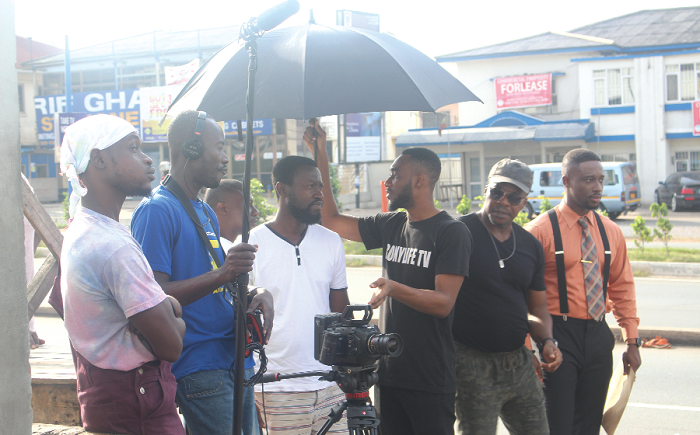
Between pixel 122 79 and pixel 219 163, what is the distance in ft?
116

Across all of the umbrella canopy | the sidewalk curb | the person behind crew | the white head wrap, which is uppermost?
the umbrella canopy

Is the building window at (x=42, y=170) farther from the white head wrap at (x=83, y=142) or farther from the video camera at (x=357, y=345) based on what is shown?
the video camera at (x=357, y=345)

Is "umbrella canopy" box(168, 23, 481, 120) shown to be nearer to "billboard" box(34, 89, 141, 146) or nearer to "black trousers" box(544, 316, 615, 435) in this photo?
"black trousers" box(544, 316, 615, 435)

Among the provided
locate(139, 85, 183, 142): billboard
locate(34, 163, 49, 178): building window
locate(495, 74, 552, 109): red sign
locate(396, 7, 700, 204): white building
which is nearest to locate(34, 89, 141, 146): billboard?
locate(139, 85, 183, 142): billboard

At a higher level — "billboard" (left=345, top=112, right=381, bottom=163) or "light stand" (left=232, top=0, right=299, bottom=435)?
"billboard" (left=345, top=112, right=381, bottom=163)

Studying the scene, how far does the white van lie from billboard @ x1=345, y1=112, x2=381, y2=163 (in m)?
7.94

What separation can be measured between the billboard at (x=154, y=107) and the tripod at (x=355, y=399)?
27335 millimetres

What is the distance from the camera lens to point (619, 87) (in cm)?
2766

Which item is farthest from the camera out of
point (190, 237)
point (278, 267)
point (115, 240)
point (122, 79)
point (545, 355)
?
point (122, 79)

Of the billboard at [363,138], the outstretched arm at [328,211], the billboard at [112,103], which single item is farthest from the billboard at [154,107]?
the outstretched arm at [328,211]

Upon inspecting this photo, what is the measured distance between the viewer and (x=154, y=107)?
29031 mm

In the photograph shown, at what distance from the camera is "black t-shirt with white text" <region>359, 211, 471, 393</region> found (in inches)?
120

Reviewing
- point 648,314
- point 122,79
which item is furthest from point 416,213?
point 122,79

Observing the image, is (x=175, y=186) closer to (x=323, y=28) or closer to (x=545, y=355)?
(x=323, y=28)
